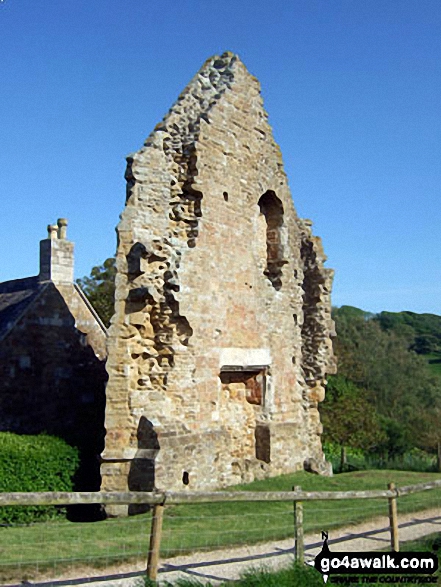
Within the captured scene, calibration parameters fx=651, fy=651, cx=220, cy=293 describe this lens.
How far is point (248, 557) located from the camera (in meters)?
7.77

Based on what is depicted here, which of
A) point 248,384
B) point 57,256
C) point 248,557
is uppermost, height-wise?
point 57,256

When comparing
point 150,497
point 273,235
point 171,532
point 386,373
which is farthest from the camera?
point 386,373

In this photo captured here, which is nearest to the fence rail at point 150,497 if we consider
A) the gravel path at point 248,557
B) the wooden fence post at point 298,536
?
the wooden fence post at point 298,536

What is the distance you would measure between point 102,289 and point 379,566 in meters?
21.2

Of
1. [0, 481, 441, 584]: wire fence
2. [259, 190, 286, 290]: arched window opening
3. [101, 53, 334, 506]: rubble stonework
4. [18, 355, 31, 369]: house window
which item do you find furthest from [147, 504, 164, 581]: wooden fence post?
[259, 190, 286, 290]: arched window opening

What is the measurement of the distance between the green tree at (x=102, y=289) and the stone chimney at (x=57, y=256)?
27.4 ft

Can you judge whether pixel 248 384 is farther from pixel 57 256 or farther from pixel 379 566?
pixel 379 566

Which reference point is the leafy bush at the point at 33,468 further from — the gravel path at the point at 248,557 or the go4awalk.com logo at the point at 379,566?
the go4awalk.com logo at the point at 379,566

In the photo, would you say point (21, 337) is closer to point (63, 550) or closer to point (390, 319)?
point (63, 550)

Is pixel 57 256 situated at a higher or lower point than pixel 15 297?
higher

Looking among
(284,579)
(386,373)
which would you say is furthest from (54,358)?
(386,373)

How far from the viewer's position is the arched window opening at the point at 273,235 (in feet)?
50.7

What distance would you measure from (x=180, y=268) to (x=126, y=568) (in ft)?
20.4

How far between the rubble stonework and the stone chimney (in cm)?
450
